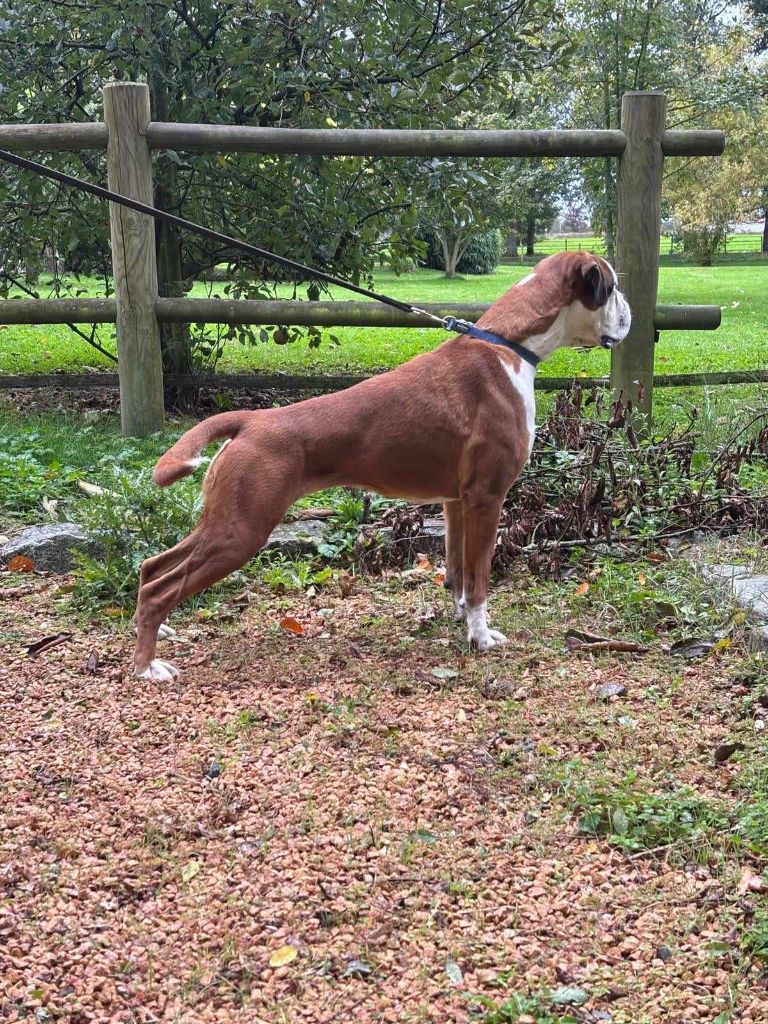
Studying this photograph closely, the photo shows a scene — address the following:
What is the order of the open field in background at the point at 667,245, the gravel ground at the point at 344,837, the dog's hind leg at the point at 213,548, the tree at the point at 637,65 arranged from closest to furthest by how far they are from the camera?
the gravel ground at the point at 344,837 < the dog's hind leg at the point at 213,548 < the tree at the point at 637,65 < the open field in background at the point at 667,245

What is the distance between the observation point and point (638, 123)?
19.7 feet

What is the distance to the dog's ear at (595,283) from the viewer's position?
156 inches

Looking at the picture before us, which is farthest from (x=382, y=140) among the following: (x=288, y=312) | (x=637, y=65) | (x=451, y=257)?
(x=451, y=257)

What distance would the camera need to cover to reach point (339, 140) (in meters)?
5.97

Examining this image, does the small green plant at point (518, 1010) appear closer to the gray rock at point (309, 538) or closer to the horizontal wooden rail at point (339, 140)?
the gray rock at point (309, 538)

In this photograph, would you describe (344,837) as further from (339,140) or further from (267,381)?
(267,381)

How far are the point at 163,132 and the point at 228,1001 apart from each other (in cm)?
497

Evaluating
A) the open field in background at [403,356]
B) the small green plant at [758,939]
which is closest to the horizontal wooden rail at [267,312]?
the open field in background at [403,356]

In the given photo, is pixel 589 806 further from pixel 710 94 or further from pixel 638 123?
pixel 710 94

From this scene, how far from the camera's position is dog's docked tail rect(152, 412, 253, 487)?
11.6 feet

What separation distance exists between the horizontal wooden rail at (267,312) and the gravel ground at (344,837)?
2602 mm

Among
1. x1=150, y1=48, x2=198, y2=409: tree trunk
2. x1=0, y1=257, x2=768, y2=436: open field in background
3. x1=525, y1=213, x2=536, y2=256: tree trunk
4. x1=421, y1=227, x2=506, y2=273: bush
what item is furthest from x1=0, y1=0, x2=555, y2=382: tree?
x1=525, y1=213, x2=536, y2=256: tree trunk

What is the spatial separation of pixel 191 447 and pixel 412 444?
783 millimetres

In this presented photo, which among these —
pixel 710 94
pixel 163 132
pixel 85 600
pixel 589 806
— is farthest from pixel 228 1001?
pixel 710 94
